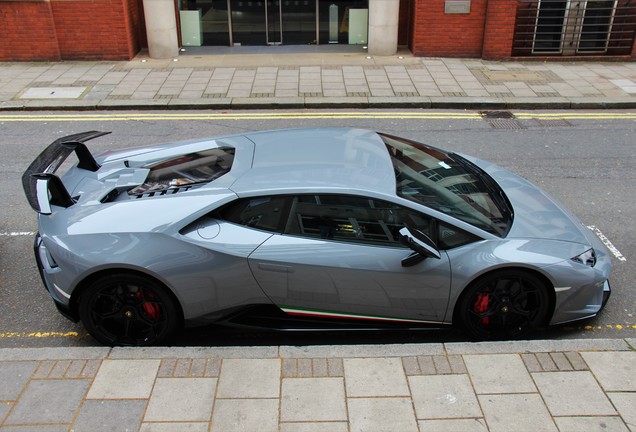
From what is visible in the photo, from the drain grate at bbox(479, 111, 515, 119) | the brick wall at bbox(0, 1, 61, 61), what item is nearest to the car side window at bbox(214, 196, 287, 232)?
the drain grate at bbox(479, 111, 515, 119)

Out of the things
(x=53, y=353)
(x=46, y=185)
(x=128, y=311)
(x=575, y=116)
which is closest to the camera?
(x=53, y=353)

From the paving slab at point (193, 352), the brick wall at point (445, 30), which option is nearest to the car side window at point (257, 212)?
the paving slab at point (193, 352)

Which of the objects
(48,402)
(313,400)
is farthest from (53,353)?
(313,400)

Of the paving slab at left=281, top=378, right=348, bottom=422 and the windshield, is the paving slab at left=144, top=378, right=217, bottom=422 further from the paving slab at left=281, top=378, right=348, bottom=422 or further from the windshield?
the windshield

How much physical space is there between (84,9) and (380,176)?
421 inches

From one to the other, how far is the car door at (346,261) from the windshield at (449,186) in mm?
279

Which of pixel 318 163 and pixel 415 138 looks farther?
pixel 415 138

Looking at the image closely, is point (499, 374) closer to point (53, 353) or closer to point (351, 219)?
point (351, 219)

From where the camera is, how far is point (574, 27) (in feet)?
43.0

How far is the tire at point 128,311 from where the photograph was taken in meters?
4.14

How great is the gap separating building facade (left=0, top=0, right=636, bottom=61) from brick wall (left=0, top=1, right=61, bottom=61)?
2 cm

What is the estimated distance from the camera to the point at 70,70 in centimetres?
1227

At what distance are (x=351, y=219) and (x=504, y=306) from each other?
50.2 inches

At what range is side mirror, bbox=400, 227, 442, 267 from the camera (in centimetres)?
396
